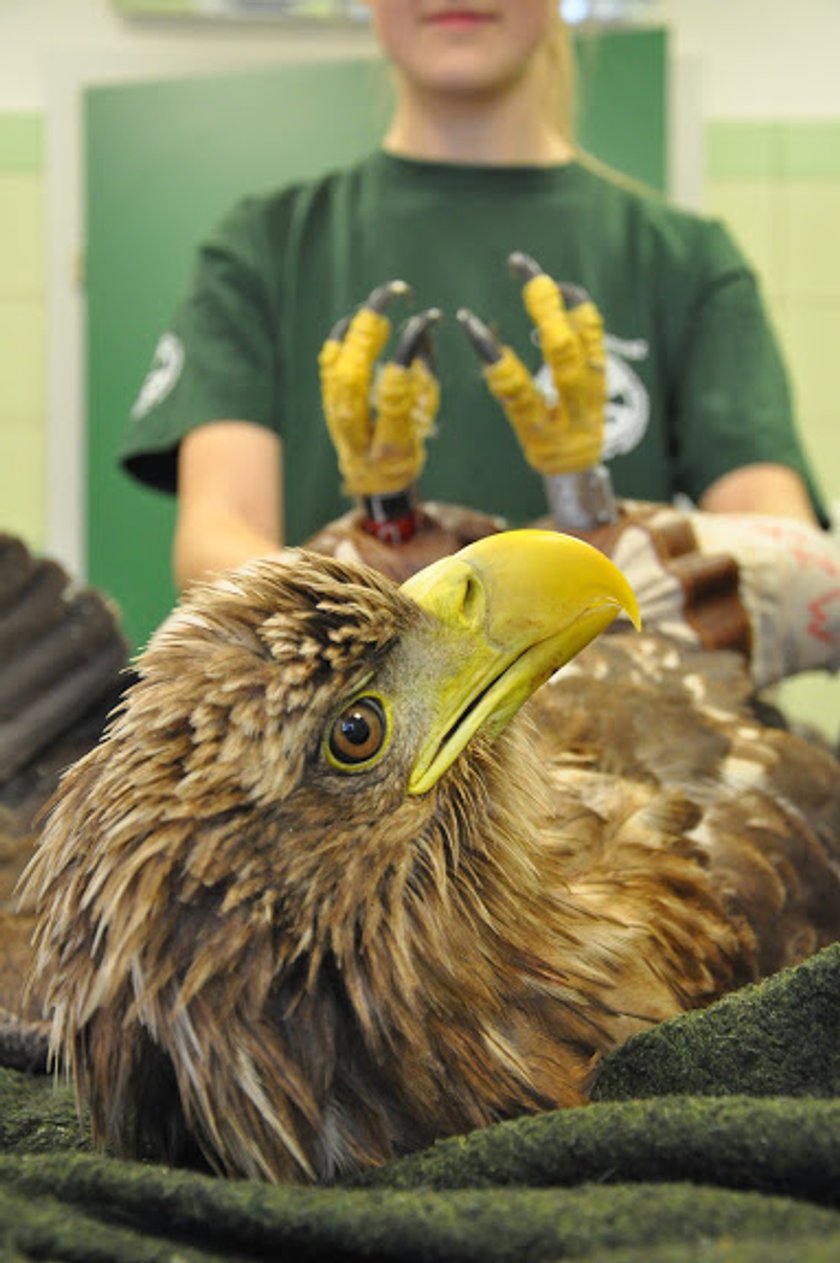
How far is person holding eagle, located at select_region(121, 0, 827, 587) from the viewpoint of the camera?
7.38ft

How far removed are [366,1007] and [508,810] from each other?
0.61 ft

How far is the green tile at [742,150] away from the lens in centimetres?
457

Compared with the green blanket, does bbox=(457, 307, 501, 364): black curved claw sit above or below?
above

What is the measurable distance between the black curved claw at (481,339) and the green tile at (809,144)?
124 inches

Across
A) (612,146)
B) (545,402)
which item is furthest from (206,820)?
(612,146)

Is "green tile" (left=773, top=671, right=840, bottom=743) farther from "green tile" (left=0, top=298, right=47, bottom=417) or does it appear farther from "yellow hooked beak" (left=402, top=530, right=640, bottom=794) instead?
"yellow hooked beak" (left=402, top=530, right=640, bottom=794)

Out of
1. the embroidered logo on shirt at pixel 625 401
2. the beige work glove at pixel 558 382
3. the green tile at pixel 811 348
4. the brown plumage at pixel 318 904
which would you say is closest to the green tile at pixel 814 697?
the green tile at pixel 811 348

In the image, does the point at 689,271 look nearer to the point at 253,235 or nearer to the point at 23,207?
the point at 253,235

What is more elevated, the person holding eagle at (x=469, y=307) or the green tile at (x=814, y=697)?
the person holding eagle at (x=469, y=307)

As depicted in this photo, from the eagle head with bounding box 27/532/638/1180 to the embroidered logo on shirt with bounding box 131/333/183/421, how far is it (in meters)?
1.39

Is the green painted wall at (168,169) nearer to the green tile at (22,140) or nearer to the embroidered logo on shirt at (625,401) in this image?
the green tile at (22,140)

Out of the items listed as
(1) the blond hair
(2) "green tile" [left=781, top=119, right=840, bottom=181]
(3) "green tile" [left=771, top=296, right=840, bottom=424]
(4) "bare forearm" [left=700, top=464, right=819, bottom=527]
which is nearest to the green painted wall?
(2) "green tile" [left=781, top=119, right=840, bottom=181]

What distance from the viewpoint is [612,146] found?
14.4ft

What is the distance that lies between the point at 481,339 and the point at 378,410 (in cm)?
14
